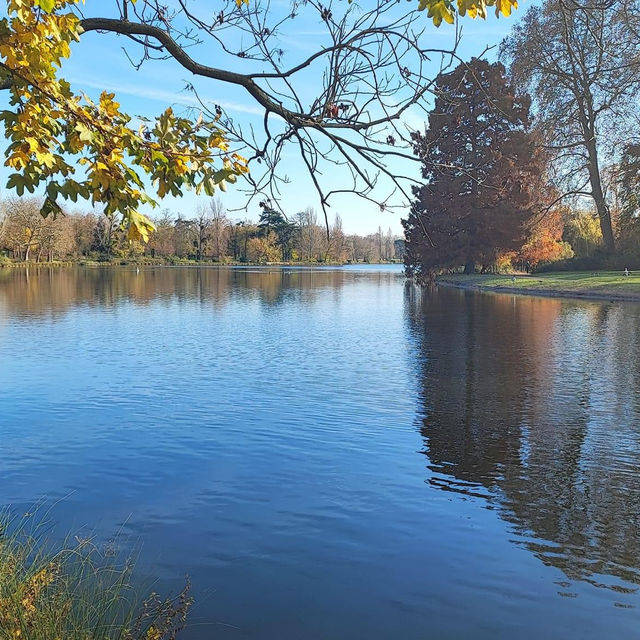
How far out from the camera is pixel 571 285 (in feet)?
118

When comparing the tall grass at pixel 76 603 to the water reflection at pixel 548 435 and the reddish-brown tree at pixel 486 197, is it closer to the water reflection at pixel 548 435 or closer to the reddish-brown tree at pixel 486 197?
the water reflection at pixel 548 435

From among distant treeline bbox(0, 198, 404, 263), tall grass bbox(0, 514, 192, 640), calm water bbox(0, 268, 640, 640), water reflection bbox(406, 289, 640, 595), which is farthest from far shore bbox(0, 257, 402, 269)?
tall grass bbox(0, 514, 192, 640)

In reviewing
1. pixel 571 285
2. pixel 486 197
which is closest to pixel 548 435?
pixel 571 285

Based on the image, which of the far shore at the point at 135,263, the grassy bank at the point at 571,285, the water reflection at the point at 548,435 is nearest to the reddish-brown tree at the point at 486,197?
the grassy bank at the point at 571,285

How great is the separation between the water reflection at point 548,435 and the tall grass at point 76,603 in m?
3.56

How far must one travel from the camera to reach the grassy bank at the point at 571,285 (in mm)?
31953

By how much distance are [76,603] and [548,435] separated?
23.5 feet

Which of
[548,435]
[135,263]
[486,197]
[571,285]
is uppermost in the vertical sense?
[486,197]

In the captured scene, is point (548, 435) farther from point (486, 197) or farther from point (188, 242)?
point (188, 242)

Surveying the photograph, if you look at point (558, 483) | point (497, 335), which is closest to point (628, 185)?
point (497, 335)

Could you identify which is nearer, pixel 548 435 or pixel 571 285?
pixel 548 435

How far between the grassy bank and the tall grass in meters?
30.5

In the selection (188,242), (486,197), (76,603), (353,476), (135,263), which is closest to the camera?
(76,603)

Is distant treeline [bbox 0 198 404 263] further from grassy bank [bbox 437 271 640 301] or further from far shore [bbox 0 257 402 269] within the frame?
grassy bank [bbox 437 271 640 301]
